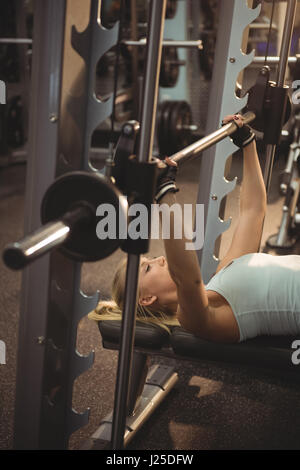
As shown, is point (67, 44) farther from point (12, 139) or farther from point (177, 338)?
point (12, 139)

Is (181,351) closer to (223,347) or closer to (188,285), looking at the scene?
(223,347)

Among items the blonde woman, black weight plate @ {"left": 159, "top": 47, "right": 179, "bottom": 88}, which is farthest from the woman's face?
black weight plate @ {"left": 159, "top": 47, "right": 179, "bottom": 88}

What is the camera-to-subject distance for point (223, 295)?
58.1 inches

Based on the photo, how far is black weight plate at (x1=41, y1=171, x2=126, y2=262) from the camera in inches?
33.0

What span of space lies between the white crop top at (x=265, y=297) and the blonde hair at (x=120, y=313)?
22 centimetres

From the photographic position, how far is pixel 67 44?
3.18 ft

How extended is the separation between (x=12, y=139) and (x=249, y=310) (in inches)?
166

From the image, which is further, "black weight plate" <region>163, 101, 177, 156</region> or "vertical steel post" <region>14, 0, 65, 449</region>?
"black weight plate" <region>163, 101, 177, 156</region>

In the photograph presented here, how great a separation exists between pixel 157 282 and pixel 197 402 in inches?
23.5

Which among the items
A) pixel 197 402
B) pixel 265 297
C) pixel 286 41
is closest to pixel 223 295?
pixel 265 297

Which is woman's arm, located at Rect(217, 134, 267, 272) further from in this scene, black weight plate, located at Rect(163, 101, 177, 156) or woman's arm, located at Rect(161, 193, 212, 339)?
black weight plate, located at Rect(163, 101, 177, 156)

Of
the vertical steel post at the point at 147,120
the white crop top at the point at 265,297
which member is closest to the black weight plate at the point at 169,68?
the white crop top at the point at 265,297

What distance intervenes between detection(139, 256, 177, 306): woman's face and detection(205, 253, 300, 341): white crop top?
160 mm
